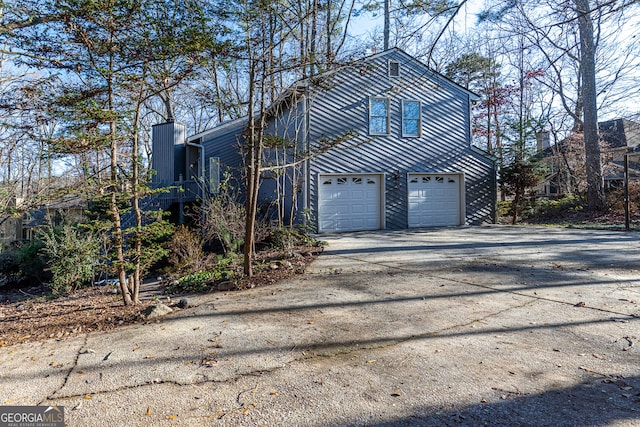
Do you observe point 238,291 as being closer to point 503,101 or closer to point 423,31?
point 423,31

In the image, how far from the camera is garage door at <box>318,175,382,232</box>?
38.6 ft

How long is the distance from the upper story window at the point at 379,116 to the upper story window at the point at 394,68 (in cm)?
90

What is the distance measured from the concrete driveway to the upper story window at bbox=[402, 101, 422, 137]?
823cm

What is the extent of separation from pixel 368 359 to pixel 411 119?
1112 centimetres

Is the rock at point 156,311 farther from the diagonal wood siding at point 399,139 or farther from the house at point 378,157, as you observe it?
the diagonal wood siding at point 399,139

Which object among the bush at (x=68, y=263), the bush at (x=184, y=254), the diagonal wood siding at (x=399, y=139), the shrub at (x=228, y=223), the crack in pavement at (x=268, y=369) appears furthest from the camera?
the diagonal wood siding at (x=399, y=139)

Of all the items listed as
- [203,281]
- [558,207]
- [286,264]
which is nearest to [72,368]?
[203,281]

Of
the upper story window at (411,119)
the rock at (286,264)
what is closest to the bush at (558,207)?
the upper story window at (411,119)

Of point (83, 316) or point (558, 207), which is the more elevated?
point (558, 207)

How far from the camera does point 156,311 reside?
431 cm

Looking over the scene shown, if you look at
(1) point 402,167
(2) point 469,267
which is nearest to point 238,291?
(2) point 469,267

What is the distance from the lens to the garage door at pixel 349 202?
11773 millimetres

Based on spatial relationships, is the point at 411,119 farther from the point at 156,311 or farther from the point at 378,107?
the point at 156,311

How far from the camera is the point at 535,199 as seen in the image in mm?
15578
